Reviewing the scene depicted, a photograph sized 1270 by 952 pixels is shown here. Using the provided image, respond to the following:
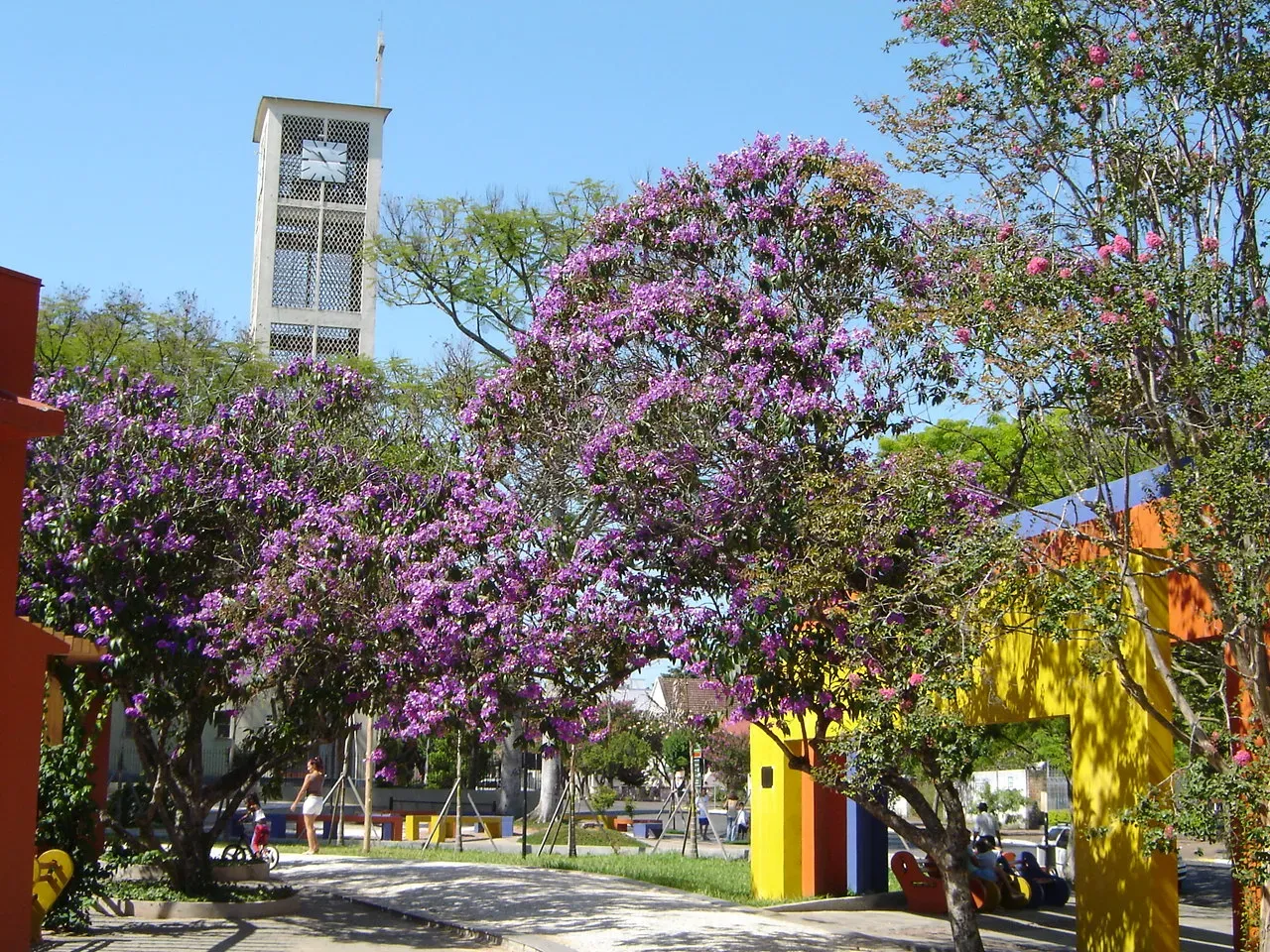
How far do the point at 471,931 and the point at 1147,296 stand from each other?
31.8 feet

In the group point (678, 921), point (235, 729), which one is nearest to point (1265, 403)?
point (678, 921)

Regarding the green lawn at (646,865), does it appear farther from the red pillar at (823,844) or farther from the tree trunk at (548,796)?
the tree trunk at (548,796)

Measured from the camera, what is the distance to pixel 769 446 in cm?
1256

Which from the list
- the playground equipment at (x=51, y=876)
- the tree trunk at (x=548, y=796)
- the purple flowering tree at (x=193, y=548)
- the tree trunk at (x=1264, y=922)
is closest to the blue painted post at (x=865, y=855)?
the purple flowering tree at (x=193, y=548)

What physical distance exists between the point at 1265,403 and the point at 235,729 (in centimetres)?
4203

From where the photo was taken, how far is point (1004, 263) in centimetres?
1111

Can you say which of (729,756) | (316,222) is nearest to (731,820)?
(729,756)

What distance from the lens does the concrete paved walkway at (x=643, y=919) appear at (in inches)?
560

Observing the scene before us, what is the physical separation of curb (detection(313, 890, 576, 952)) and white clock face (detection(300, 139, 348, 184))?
140ft

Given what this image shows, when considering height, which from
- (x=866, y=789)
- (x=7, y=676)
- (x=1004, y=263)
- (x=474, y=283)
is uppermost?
(x=474, y=283)

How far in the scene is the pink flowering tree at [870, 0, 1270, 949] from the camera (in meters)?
9.56

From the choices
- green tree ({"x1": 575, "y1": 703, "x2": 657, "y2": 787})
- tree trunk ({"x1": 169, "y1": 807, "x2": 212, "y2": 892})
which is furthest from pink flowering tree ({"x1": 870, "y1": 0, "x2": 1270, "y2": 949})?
green tree ({"x1": 575, "y1": 703, "x2": 657, "y2": 787})

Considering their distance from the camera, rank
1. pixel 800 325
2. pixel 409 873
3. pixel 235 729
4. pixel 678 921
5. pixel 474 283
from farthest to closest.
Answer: pixel 235 729 → pixel 474 283 → pixel 409 873 → pixel 678 921 → pixel 800 325

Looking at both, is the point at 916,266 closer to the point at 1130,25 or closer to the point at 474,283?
the point at 1130,25
